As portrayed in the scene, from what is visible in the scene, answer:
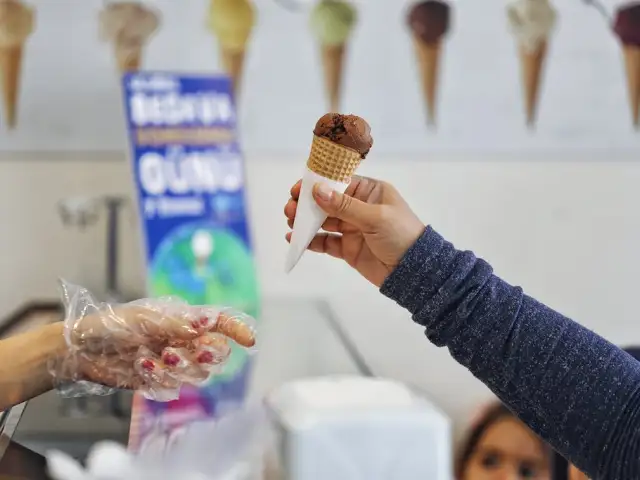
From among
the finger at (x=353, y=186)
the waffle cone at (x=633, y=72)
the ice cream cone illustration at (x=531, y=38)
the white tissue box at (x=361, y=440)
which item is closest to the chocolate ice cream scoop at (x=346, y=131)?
the finger at (x=353, y=186)

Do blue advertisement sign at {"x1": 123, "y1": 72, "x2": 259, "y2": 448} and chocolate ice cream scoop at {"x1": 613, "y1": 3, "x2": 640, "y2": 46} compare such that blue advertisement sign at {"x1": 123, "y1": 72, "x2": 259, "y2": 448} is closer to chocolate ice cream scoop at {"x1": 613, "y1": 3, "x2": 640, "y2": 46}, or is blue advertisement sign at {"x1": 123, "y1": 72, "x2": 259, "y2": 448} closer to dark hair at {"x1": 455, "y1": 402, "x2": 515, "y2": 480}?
dark hair at {"x1": 455, "y1": 402, "x2": 515, "y2": 480}

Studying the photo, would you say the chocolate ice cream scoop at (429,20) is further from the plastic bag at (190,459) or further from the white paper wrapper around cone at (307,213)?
the plastic bag at (190,459)

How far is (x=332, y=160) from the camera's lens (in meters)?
0.82

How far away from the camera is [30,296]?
7.49ft

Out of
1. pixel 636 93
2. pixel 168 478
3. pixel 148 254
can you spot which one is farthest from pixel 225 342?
pixel 636 93

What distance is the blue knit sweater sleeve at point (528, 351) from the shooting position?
83 centimetres

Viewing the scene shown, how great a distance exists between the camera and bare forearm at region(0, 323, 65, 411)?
2.37 ft

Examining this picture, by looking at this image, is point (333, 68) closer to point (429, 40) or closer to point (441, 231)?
point (429, 40)

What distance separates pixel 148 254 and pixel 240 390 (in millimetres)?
794

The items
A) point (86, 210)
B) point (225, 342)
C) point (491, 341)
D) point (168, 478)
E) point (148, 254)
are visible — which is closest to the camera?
point (168, 478)

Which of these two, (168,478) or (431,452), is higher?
(168,478)

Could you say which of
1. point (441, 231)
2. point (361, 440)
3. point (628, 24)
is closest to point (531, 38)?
point (628, 24)

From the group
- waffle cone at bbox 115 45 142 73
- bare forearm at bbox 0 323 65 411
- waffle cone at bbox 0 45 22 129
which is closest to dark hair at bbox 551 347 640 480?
bare forearm at bbox 0 323 65 411

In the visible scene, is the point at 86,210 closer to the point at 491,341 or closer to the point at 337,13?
the point at 337,13
